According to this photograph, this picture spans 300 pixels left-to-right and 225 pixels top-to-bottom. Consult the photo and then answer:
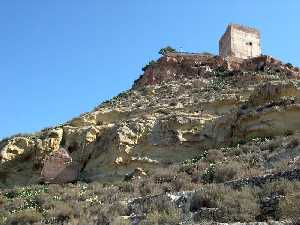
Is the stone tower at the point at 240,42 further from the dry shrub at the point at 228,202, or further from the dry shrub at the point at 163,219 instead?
the dry shrub at the point at 163,219

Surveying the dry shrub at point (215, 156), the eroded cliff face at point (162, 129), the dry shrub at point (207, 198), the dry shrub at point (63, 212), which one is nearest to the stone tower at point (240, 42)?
the eroded cliff face at point (162, 129)

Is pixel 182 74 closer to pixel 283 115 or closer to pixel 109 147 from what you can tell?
pixel 109 147

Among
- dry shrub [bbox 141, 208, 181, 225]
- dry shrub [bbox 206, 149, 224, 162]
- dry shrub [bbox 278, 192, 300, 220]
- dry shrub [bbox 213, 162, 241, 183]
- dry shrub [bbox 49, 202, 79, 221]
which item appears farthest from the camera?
dry shrub [bbox 206, 149, 224, 162]

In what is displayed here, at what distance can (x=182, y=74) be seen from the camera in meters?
47.0

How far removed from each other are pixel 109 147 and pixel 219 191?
48.3ft

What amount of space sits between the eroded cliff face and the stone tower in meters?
15.0

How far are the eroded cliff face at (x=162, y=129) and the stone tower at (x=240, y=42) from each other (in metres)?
15.0

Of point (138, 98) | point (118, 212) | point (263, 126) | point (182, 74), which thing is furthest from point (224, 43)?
point (118, 212)

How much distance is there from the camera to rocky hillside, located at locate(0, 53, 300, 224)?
13.1 metres

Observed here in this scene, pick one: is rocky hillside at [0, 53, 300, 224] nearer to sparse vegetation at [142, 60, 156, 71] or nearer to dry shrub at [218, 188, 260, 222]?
dry shrub at [218, 188, 260, 222]

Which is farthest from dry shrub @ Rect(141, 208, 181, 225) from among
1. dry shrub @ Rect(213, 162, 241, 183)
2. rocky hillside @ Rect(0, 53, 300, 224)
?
dry shrub @ Rect(213, 162, 241, 183)

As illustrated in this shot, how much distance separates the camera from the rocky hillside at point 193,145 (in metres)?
13.1

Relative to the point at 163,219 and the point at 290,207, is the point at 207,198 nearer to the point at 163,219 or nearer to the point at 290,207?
the point at 163,219

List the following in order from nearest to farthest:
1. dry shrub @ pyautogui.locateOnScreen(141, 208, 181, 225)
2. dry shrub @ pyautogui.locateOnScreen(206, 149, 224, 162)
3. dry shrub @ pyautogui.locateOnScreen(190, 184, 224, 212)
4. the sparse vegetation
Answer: dry shrub @ pyautogui.locateOnScreen(141, 208, 181, 225) < dry shrub @ pyautogui.locateOnScreen(190, 184, 224, 212) < dry shrub @ pyautogui.locateOnScreen(206, 149, 224, 162) < the sparse vegetation
